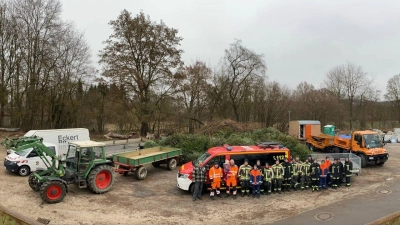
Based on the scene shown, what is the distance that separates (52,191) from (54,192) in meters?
0.09

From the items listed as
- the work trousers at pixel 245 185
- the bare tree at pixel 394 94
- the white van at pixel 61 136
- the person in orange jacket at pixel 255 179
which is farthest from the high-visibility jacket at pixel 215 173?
the bare tree at pixel 394 94

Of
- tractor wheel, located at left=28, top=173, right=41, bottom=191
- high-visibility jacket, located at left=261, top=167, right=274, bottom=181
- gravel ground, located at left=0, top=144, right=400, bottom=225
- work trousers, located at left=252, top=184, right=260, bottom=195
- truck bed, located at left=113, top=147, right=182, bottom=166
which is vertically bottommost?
gravel ground, located at left=0, top=144, right=400, bottom=225

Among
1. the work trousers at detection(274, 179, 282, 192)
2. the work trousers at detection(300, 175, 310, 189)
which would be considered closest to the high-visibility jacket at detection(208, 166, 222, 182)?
the work trousers at detection(274, 179, 282, 192)

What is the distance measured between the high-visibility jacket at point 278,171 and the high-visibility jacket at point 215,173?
7.77ft

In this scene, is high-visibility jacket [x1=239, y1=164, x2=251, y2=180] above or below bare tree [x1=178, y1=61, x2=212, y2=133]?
below

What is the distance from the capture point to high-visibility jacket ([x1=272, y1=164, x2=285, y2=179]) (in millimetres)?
12283

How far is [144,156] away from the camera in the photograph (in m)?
15.3

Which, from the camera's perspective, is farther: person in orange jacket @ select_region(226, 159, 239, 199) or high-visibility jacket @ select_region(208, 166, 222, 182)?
person in orange jacket @ select_region(226, 159, 239, 199)

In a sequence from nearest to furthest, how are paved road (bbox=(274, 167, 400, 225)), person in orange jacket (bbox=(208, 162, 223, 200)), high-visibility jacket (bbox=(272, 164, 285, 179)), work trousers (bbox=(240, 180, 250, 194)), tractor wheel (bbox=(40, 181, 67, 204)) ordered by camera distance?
paved road (bbox=(274, 167, 400, 225)), tractor wheel (bbox=(40, 181, 67, 204)), person in orange jacket (bbox=(208, 162, 223, 200)), work trousers (bbox=(240, 180, 250, 194)), high-visibility jacket (bbox=(272, 164, 285, 179))

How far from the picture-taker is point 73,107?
33250 millimetres

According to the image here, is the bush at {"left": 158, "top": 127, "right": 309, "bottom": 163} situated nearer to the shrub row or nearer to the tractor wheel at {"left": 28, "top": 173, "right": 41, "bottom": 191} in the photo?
the shrub row

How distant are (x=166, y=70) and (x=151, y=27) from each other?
475 cm

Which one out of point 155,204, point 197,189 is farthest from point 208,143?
point 155,204

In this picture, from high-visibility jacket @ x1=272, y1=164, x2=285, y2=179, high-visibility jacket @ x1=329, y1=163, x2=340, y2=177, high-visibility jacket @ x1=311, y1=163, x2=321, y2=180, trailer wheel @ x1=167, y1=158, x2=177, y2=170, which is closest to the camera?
high-visibility jacket @ x1=272, y1=164, x2=285, y2=179
